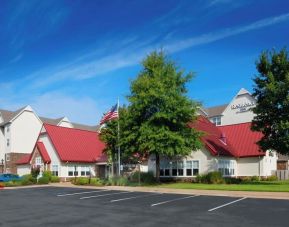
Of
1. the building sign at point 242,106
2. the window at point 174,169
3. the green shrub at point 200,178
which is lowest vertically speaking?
the green shrub at point 200,178

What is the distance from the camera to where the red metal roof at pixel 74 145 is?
52237mm

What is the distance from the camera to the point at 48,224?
15.0m

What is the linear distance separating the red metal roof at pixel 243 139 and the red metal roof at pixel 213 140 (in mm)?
773

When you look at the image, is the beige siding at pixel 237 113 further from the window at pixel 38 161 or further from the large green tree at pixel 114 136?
the window at pixel 38 161

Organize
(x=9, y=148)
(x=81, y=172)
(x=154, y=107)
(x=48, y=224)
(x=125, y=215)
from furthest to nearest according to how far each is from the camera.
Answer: (x=9, y=148)
(x=81, y=172)
(x=154, y=107)
(x=125, y=215)
(x=48, y=224)

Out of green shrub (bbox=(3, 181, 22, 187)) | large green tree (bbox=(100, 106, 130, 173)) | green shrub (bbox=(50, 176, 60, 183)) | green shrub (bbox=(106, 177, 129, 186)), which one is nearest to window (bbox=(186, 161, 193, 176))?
large green tree (bbox=(100, 106, 130, 173))

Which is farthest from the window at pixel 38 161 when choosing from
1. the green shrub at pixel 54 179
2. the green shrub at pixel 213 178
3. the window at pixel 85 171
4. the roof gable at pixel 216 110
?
the roof gable at pixel 216 110

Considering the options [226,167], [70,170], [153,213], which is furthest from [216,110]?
[153,213]

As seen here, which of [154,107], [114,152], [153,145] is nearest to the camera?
[153,145]

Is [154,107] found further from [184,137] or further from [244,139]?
[244,139]

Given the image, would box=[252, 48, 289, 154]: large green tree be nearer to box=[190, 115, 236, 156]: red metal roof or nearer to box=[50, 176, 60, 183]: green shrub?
box=[190, 115, 236, 156]: red metal roof

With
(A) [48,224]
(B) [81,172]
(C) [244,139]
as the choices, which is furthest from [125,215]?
(B) [81,172]

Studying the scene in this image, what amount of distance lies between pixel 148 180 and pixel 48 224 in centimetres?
2599

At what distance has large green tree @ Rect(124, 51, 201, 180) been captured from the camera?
36.2 meters
